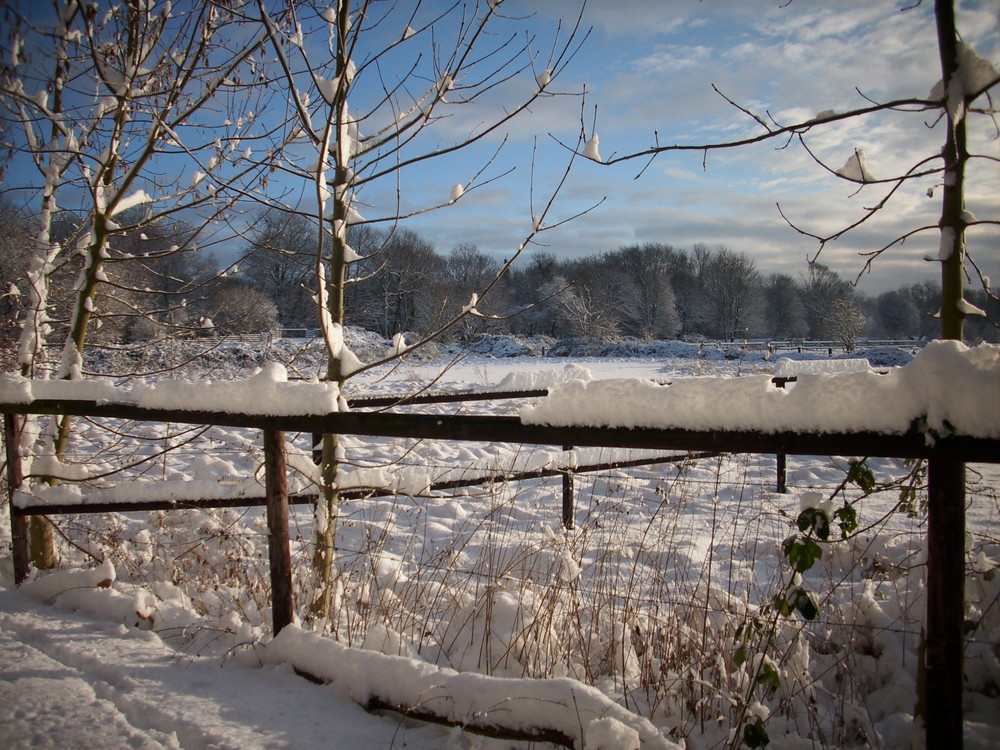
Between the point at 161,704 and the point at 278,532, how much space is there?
2.02 ft

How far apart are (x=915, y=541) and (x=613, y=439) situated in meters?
3.52

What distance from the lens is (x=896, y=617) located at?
8.66ft

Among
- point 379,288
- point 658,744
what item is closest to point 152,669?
point 658,744

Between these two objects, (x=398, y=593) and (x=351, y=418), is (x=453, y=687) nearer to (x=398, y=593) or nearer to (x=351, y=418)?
(x=351, y=418)

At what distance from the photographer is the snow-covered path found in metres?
1.59

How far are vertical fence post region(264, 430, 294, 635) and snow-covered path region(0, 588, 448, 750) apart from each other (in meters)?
0.22

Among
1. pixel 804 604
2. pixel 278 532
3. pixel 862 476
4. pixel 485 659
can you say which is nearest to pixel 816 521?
pixel 804 604

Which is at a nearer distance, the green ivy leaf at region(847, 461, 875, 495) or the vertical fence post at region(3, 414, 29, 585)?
the green ivy leaf at region(847, 461, 875, 495)

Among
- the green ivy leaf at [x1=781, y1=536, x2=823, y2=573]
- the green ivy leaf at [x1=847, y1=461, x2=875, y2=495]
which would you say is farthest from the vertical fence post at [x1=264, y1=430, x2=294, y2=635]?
the green ivy leaf at [x1=847, y1=461, x2=875, y2=495]

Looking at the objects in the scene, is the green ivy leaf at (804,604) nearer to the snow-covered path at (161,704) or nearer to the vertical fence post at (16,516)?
the snow-covered path at (161,704)

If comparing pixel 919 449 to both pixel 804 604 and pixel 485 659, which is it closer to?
pixel 804 604

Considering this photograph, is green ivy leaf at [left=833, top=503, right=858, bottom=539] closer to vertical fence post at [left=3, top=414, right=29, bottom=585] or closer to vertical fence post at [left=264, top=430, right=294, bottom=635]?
vertical fence post at [left=264, top=430, right=294, bottom=635]

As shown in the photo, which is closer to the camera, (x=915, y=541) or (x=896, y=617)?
(x=896, y=617)

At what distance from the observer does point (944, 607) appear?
127cm
